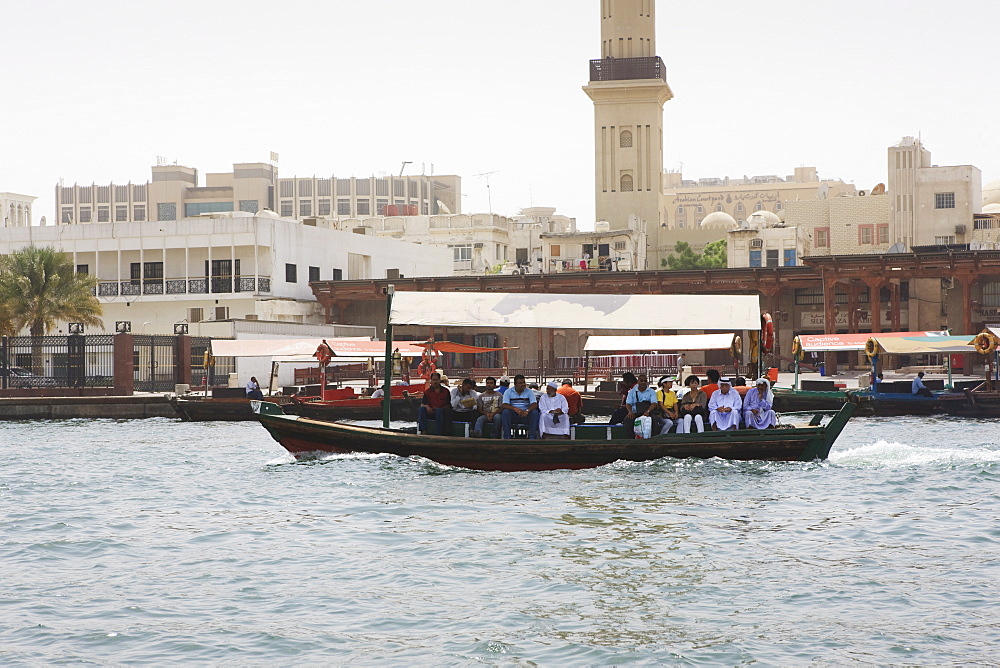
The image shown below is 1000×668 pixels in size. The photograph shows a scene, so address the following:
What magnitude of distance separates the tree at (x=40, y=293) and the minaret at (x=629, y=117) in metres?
50.0

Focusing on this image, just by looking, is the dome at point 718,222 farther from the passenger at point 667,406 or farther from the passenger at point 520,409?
the passenger at point 520,409

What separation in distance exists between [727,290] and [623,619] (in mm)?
47544

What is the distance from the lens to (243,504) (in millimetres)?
17250

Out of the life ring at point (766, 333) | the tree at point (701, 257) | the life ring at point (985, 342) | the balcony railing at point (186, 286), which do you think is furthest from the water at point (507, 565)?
the tree at point (701, 257)

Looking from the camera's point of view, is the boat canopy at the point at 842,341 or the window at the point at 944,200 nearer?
the boat canopy at the point at 842,341

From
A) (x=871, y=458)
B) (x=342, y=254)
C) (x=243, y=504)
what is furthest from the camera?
(x=342, y=254)

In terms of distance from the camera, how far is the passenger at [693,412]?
20.1m

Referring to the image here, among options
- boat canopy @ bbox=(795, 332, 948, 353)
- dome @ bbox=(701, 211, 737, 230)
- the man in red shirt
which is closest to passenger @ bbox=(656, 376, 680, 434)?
the man in red shirt

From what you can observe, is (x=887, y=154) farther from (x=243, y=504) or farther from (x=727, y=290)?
(x=243, y=504)

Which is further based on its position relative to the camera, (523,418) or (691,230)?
(691,230)

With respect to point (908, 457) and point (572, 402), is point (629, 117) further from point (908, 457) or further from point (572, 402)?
point (572, 402)

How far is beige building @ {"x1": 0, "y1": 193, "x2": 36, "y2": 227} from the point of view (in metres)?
122

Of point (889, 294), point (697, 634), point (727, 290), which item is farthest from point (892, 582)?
point (889, 294)

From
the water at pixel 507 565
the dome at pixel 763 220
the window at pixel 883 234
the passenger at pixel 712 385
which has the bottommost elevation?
the water at pixel 507 565
